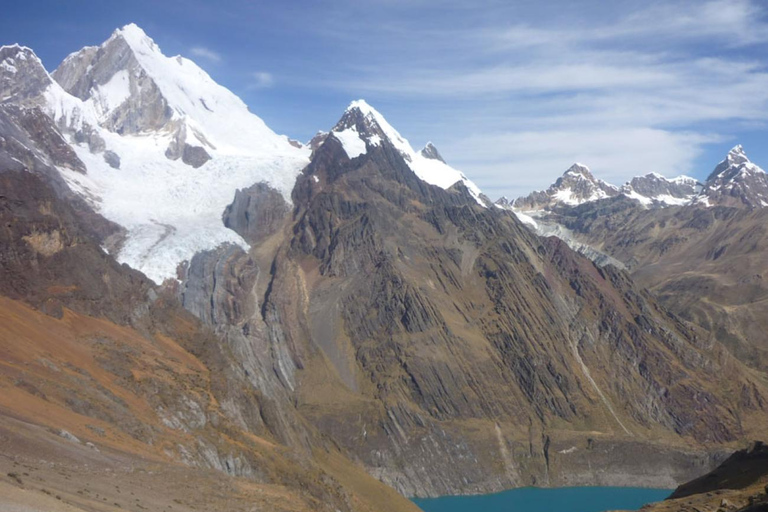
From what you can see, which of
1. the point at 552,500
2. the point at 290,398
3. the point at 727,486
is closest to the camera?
the point at 727,486

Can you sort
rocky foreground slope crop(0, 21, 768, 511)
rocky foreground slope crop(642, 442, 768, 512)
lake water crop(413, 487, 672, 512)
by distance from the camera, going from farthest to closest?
lake water crop(413, 487, 672, 512)
rocky foreground slope crop(0, 21, 768, 511)
rocky foreground slope crop(642, 442, 768, 512)

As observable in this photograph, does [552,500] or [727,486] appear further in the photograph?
[552,500]

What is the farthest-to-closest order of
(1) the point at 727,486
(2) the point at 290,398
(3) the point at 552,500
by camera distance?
1. (2) the point at 290,398
2. (3) the point at 552,500
3. (1) the point at 727,486

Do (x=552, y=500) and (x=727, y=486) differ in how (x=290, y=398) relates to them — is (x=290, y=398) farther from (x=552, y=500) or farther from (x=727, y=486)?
(x=727, y=486)

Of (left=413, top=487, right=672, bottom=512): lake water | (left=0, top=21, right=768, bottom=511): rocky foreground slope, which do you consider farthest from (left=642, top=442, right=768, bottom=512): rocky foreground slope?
(left=413, top=487, right=672, bottom=512): lake water

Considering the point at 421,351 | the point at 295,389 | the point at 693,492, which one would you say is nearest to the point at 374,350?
the point at 421,351

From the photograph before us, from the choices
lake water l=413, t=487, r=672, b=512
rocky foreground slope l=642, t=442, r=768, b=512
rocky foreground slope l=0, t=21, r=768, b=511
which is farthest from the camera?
lake water l=413, t=487, r=672, b=512

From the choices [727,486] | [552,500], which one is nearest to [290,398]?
[552,500]

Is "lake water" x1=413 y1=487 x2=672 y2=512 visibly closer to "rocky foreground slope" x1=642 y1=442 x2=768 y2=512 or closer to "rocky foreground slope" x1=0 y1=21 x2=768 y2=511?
"rocky foreground slope" x1=0 y1=21 x2=768 y2=511
